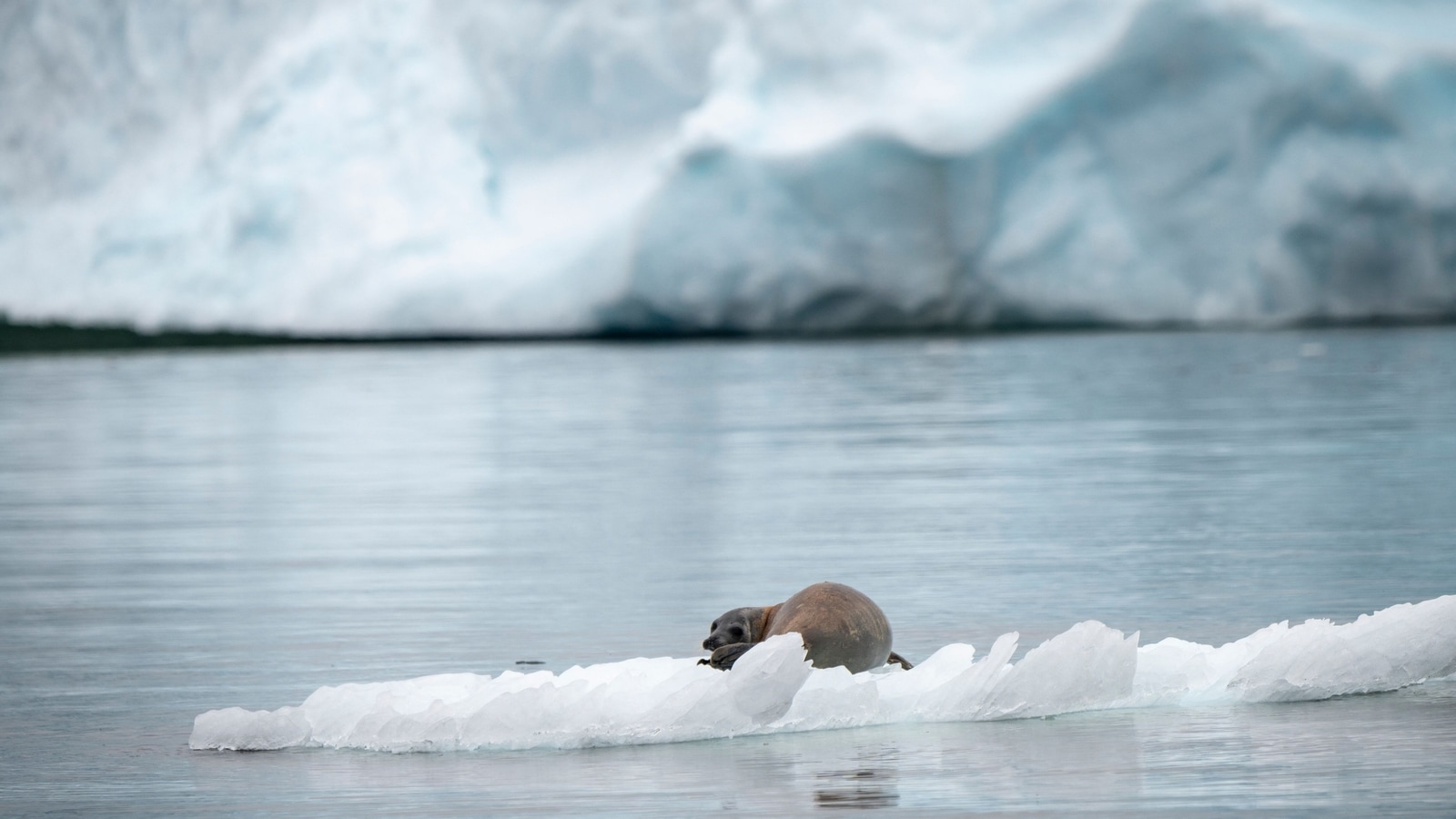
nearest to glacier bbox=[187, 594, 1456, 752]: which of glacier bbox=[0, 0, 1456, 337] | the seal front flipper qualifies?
the seal front flipper

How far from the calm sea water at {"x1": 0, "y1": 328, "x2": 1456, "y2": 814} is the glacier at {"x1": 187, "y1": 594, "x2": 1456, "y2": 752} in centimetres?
5

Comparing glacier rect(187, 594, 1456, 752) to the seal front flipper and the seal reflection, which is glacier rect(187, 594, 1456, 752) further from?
the seal reflection

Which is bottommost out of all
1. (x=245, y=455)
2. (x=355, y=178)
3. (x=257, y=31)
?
(x=245, y=455)

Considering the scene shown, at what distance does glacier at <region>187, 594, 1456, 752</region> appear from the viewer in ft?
9.75

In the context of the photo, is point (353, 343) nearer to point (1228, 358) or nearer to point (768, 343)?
point (768, 343)

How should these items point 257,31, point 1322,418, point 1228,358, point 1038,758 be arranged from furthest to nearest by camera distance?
1. point 257,31
2. point 1228,358
3. point 1322,418
4. point 1038,758

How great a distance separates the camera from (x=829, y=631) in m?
3.17

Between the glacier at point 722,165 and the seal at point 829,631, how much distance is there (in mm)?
15450

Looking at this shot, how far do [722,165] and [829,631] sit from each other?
16691 millimetres

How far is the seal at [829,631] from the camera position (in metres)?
3.17

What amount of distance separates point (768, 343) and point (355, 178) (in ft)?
17.6

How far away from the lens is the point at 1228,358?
15500 mm

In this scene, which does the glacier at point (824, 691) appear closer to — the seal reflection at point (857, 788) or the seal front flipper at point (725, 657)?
the seal front flipper at point (725, 657)

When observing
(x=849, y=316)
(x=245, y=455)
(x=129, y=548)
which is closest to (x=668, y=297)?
(x=849, y=316)
